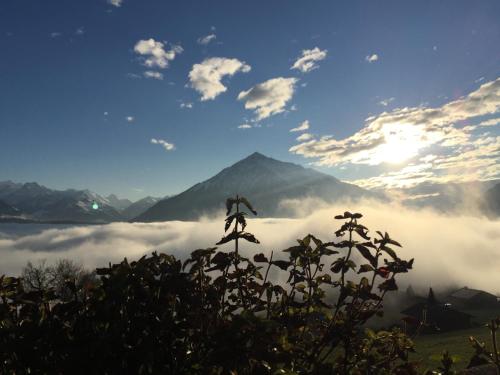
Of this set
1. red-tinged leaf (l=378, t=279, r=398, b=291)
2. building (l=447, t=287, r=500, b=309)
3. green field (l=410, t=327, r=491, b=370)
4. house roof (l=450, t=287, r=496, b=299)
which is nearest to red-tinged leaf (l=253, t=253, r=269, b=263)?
red-tinged leaf (l=378, t=279, r=398, b=291)

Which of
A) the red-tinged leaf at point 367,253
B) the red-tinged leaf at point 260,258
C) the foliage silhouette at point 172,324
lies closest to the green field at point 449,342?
the foliage silhouette at point 172,324

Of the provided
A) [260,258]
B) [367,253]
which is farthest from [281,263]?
[367,253]

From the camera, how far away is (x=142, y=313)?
3070 mm

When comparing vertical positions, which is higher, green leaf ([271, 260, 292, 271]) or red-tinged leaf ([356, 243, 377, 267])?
red-tinged leaf ([356, 243, 377, 267])

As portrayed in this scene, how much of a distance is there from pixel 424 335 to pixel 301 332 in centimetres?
11565

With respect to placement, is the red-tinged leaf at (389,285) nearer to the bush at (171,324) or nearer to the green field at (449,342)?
the bush at (171,324)

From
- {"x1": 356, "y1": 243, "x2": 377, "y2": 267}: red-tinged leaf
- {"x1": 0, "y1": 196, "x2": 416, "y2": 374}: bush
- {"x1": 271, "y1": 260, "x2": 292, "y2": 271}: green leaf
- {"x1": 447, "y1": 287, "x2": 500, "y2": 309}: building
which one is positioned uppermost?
{"x1": 356, "y1": 243, "x2": 377, "y2": 267}: red-tinged leaf

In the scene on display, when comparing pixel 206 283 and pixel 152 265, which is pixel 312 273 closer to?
pixel 206 283

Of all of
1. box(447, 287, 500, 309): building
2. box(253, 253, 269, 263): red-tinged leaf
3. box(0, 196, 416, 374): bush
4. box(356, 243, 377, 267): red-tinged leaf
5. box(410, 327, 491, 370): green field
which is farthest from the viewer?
box(447, 287, 500, 309): building

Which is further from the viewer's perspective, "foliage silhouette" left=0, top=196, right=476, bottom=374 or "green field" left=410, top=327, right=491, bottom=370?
"green field" left=410, top=327, right=491, bottom=370

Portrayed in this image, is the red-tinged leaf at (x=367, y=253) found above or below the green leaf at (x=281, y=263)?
above

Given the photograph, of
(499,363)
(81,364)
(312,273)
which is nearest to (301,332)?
(312,273)

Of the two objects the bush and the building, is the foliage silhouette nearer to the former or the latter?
the bush

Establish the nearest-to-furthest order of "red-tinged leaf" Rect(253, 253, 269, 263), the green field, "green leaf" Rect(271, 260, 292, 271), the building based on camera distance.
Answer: "green leaf" Rect(271, 260, 292, 271)
"red-tinged leaf" Rect(253, 253, 269, 263)
the green field
the building
